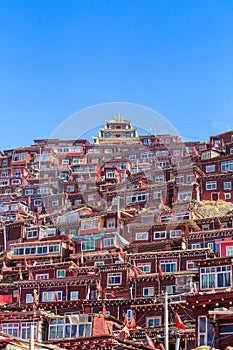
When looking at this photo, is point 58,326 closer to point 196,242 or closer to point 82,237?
point 196,242

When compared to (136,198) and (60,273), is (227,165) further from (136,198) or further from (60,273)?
(60,273)

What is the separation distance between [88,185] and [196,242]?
32.5m

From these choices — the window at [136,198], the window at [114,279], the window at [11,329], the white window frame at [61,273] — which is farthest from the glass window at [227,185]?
the window at [11,329]

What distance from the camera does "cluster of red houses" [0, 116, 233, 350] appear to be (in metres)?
36.7

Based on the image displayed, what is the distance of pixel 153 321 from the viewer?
4388cm

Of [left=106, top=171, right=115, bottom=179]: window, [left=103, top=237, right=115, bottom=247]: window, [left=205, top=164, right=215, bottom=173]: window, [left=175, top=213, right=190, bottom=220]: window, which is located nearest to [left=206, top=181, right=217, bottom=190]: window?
[left=205, top=164, right=215, bottom=173]: window

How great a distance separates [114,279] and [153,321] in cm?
808

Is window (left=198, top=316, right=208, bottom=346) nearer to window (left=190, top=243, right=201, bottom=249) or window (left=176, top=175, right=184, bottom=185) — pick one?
window (left=190, top=243, right=201, bottom=249)

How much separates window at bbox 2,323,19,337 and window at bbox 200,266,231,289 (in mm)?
10115

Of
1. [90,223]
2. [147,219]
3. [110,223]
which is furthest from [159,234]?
[90,223]

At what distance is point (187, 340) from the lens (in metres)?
35.8

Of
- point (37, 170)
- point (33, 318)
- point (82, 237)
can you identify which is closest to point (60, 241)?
point (82, 237)

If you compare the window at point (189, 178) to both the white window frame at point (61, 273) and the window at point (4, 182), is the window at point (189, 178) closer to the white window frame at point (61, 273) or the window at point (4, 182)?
the white window frame at point (61, 273)

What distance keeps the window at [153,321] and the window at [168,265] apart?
395 inches
